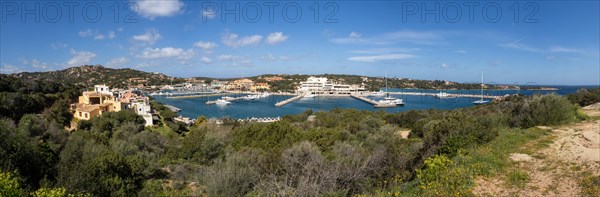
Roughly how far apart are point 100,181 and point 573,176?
9102 mm

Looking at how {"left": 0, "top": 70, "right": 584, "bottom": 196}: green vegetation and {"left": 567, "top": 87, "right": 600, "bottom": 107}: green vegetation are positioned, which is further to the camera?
{"left": 567, "top": 87, "right": 600, "bottom": 107}: green vegetation

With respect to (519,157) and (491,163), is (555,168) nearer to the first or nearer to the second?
(519,157)

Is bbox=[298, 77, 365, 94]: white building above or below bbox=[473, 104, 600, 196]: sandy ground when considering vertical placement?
above

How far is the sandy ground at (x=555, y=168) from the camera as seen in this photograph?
187 inches

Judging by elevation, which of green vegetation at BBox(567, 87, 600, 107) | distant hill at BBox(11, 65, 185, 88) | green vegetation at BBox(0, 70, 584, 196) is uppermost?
distant hill at BBox(11, 65, 185, 88)

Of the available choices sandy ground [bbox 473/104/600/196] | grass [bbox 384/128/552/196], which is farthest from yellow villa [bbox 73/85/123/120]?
sandy ground [bbox 473/104/600/196]

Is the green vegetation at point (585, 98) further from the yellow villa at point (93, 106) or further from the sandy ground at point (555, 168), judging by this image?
the yellow villa at point (93, 106)

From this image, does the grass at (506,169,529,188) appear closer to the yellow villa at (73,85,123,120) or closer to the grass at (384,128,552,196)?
the grass at (384,128,552,196)

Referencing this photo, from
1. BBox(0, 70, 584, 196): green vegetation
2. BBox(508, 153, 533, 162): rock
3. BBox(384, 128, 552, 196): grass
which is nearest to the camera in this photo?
BBox(384, 128, 552, 196): grass

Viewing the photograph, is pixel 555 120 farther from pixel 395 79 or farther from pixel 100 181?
pixel 395 79

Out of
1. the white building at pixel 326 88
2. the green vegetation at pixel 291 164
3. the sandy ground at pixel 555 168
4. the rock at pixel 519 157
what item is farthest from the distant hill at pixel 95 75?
the sandy ground at pixel 555 168

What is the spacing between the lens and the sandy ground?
187 inches

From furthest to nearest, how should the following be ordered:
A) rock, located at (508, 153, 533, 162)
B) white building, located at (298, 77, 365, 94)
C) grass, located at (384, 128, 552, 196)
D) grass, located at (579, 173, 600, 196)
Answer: white building, located at (298, 77, 365, 94), rock, located at (508, 153, 533, 162), grass, located at (384, 128, 552, 196), grass, located at (579, 173, 600, 196)

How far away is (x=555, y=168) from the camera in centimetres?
560
